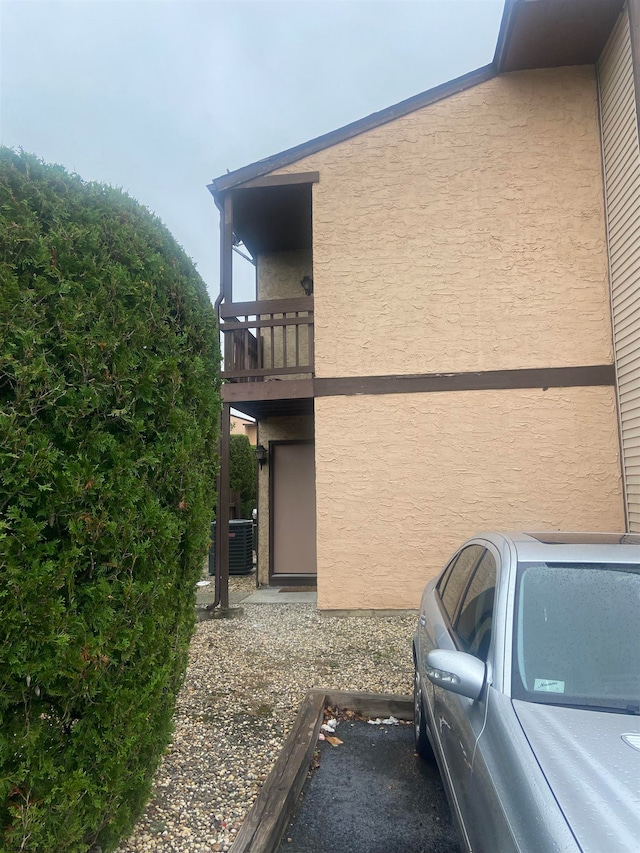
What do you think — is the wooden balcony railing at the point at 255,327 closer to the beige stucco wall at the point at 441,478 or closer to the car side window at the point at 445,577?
the beige stucco wall at the point at 441,478

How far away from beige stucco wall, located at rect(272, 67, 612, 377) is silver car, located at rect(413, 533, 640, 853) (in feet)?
14.2

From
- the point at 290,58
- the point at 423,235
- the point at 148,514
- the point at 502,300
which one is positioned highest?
the point at 290,58

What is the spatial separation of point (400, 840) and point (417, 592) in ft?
13.0

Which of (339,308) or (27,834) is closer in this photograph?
→ (27,834)

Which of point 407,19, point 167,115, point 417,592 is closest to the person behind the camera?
point 417,592

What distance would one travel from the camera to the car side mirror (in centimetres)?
180

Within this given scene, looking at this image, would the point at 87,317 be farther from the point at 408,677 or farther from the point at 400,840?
the point at 408,677

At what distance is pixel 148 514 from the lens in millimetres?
2008

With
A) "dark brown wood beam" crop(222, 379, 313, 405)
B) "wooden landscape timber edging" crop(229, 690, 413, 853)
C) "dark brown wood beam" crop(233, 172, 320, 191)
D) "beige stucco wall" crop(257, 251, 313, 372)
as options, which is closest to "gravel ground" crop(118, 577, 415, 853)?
"wooden landscape timber edging" crop(229, 690, 413, 853)

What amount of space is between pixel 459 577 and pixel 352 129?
Answer: 6286 millimetres

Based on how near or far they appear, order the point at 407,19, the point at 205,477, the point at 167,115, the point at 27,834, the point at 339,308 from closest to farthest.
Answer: the point at 27,834
the point at 205,477
the point at 339,308
the point at 407,19
the point at 167,115

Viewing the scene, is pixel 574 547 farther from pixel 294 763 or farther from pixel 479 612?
pixel 294 763

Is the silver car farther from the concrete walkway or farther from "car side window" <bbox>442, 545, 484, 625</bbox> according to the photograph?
the concrete walkway

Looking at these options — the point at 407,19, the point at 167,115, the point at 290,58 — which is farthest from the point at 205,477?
the point at 167,115
